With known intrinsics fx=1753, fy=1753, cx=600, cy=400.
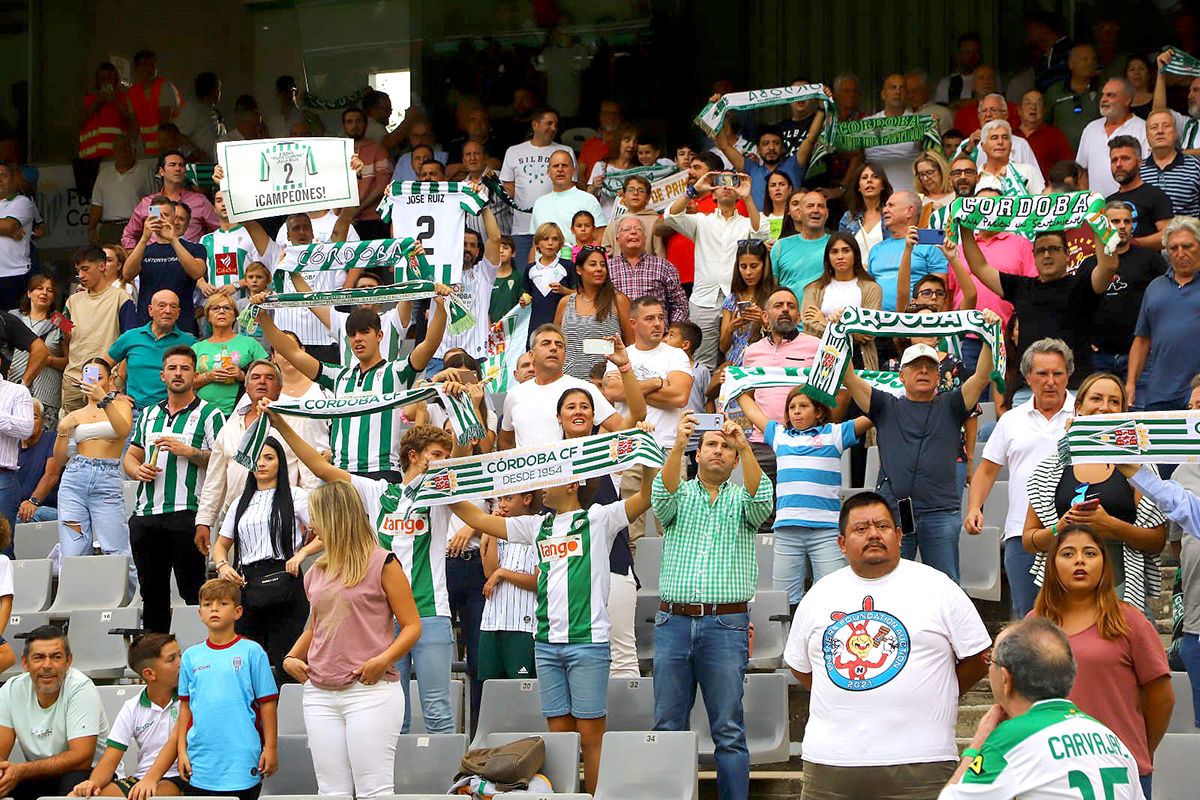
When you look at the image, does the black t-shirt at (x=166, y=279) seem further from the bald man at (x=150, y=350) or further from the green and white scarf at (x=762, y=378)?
the green and white scarf at (x=762, y=378)

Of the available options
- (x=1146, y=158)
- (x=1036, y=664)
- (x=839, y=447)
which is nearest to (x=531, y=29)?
(x=1146, y=158)

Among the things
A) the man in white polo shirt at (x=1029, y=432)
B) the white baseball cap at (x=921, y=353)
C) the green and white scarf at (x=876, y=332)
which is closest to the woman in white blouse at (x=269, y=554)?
the green and white scarf at (x=876, y=332)

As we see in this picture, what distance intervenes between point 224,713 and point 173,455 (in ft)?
8.74

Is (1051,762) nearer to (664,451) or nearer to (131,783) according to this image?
(664,451)

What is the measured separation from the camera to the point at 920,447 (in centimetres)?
848

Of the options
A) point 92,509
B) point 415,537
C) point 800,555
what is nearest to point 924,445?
point 800,555

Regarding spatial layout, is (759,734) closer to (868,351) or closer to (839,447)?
(839,447)

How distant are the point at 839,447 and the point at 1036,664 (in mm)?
4360

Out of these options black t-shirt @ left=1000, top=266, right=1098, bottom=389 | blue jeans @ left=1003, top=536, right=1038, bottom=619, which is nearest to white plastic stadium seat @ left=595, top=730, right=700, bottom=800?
blue jeans @ left=1003, top=536, right=1038, bottom=619

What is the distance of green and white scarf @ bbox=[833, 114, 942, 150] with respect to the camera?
13156 mm

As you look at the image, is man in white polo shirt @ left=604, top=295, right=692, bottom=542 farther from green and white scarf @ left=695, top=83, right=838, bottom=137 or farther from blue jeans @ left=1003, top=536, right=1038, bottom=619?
green and white scarf @ left=695, top=83, right=838, bottom=137

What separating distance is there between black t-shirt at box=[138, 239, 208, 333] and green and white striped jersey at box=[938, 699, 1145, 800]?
31.5 ft

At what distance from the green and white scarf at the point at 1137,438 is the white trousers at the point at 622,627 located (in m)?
2.28

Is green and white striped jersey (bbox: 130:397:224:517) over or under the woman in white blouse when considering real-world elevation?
over
